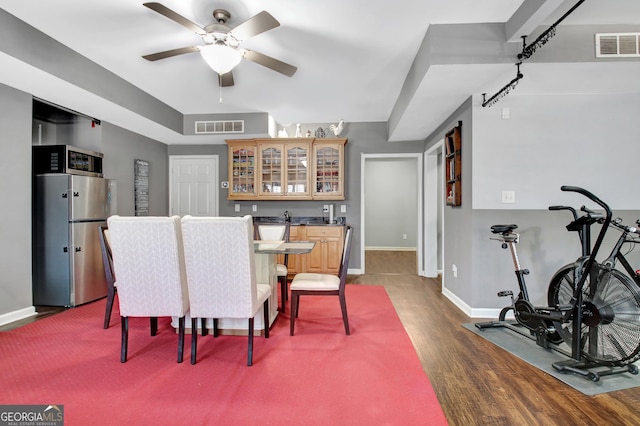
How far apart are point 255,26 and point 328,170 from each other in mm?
2877

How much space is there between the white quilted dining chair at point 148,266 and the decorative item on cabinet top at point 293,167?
9.13 feet

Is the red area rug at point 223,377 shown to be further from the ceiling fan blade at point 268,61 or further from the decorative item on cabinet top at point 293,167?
the decorative item on cabinet top at point 293,167

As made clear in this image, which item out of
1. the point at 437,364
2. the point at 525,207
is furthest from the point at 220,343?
the point at 525,207

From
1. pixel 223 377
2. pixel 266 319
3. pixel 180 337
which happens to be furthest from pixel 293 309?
pixel 180 337

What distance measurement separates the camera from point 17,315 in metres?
2.82

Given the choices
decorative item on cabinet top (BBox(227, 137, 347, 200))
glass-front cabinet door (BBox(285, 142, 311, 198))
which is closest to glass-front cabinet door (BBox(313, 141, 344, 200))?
decorative item on cabinet top (BBox(227, 137, 347, 200))

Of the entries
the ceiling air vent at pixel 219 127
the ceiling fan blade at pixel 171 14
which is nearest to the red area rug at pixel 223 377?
the ceiling fan blade at pixel 171 14

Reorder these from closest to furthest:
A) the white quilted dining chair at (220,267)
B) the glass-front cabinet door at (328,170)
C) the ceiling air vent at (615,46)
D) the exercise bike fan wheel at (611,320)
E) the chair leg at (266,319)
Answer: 1. the exercise bike fan wheel at (611,320)
2. the white quilted dining chair at (220,267)
3. the ceiling air vent at (615,46)
4. the chair leg at (266,319)
5. the glass-front cabinet door at (328,170)

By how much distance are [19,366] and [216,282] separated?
1476mm

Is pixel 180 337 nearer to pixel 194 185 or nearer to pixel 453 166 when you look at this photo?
pixel 453 166
